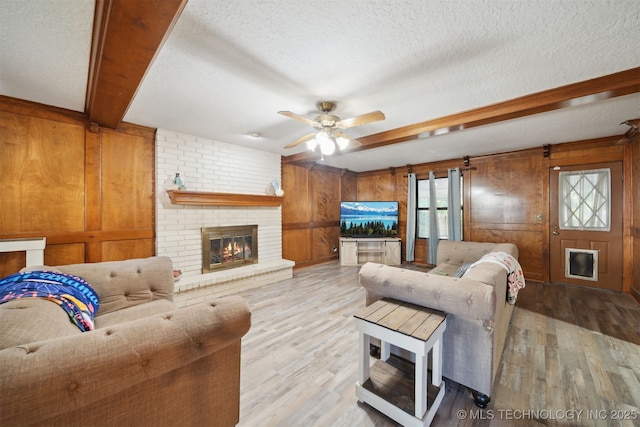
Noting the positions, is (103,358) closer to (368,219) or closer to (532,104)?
(532,104)

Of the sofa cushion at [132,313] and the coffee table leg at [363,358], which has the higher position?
the sofa cushion at [132,313]

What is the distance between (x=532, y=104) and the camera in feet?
7.47

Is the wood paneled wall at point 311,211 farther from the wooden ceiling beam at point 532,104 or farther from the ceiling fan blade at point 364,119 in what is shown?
the ceiling fan blade at point 364,119

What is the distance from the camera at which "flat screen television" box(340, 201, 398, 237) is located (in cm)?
568

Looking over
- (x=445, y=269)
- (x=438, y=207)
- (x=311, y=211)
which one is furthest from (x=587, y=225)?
(x=311, y=211)

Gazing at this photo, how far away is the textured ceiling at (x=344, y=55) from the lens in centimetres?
135

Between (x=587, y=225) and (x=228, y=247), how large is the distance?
5.81 meters

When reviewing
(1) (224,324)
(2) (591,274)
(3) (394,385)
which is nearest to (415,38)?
(1) (224,324)

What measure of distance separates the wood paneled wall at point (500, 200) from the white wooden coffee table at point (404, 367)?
3.49 m

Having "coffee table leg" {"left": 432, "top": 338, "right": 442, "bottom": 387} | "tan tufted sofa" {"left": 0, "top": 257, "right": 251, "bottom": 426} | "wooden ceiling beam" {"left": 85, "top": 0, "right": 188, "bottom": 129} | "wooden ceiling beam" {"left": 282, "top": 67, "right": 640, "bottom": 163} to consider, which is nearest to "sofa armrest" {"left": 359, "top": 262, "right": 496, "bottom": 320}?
"coffee table leg" {"left": 432, "top": 338, "right": 442, "bottom": 387}

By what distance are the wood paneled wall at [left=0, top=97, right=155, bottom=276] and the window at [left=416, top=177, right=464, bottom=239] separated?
5287mm

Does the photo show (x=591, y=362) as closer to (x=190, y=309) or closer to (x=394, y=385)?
(x=394, y=385)

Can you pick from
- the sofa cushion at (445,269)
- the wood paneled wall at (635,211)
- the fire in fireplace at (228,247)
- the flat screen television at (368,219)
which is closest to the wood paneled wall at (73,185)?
the fire in fireplace at (228,247)

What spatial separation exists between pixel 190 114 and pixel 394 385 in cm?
327
